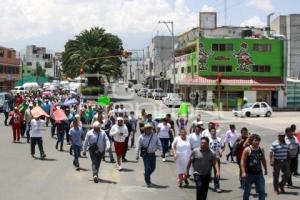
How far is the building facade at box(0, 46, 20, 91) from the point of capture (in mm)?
90750

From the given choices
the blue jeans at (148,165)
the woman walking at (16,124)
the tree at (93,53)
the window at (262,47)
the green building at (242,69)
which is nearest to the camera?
the blue jeans at (148,165)

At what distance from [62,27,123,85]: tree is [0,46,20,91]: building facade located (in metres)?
11.3

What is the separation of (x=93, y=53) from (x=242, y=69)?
22.3 metres

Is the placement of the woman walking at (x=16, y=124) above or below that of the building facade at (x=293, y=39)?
below

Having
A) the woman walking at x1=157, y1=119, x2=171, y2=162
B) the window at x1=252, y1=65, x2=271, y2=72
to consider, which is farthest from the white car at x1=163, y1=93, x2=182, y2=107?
the woman walking at x1=157, y1=119, x2=171, y2=162

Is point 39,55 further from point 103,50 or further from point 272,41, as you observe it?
point 272,41

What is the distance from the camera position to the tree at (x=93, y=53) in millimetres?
75125

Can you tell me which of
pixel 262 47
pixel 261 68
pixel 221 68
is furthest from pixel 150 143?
pixel 262 47

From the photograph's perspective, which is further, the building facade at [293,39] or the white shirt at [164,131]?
the building facade at [293,39]

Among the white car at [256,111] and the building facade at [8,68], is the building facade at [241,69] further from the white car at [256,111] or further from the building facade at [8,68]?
the building facade at [8,68]

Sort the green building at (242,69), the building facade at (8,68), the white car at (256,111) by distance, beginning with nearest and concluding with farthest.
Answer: the white car at (256,111)
the green building at (242,69)
the building facade at (8,68)

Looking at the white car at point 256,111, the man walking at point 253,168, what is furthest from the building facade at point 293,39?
the man walking at point 253,168

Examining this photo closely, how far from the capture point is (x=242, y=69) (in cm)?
6188

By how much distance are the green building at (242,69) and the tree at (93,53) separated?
1684 centimetres
